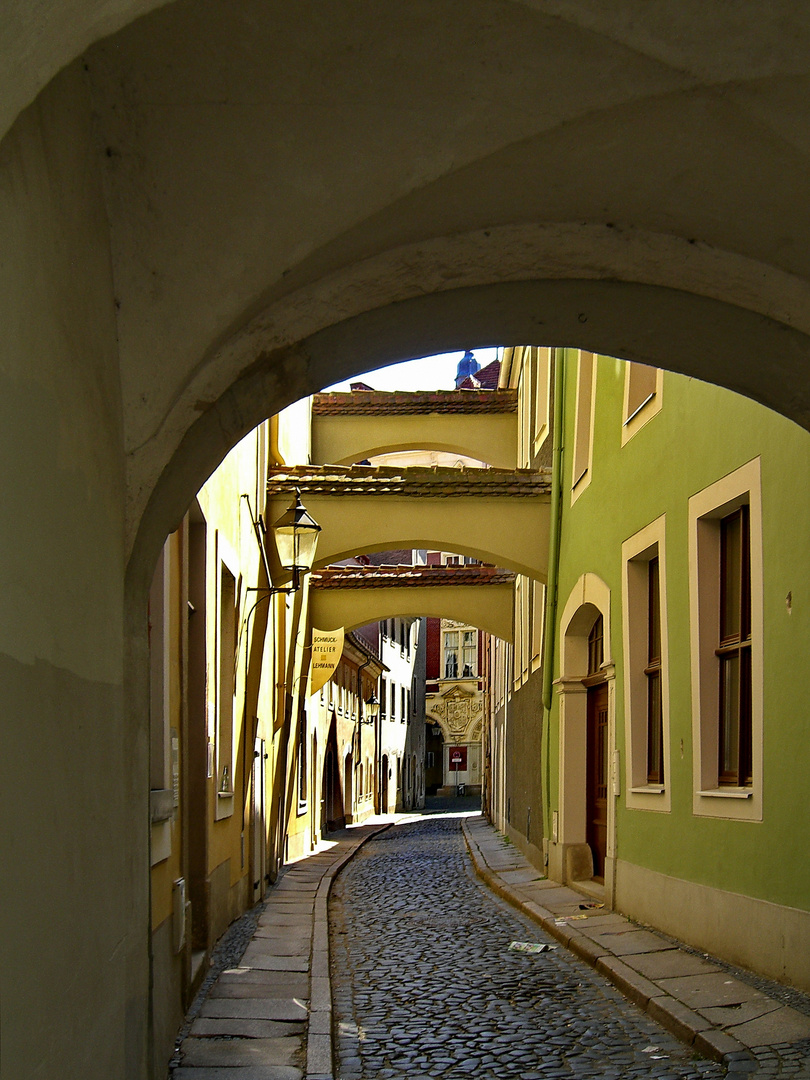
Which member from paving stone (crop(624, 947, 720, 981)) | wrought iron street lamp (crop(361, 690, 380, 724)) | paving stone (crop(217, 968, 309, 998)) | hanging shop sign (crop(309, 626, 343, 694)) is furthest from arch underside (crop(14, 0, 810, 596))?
wrought iron street lamp (crop(361, 690, 380, 724))

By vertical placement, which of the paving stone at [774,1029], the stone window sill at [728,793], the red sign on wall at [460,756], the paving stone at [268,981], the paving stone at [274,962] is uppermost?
the stone window sill at [728,793]

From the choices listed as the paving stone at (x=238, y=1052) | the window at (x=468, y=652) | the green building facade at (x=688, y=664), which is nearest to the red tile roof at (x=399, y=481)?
the green building facade at (x=688, y=664)

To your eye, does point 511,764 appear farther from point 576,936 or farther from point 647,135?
point 647,135

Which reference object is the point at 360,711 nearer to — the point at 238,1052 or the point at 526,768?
the point at 526,768

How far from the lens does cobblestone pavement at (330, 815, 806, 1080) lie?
19.5 feet

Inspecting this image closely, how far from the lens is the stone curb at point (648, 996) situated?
5902 millimetres

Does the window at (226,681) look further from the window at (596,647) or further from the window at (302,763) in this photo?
the window at (302,763)

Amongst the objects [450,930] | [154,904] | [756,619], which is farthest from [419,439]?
[154,904]

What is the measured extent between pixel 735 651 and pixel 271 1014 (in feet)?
12.9

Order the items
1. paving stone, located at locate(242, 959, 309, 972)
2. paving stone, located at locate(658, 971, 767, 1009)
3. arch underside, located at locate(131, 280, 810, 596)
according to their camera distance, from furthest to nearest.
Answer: paving stone, located at locate(242, 959, 309, 972) → paving stone, located at locate(658, 971, 767, 1009) → arch underside, located at locate(131, 280, 810, 596)

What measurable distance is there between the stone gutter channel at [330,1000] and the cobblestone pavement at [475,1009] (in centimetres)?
11

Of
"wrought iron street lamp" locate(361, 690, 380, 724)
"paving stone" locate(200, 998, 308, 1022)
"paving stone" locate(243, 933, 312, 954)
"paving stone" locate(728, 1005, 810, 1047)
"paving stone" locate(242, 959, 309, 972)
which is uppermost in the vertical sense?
"wrought iron street lamp" locate(361, 690, 380, 724)

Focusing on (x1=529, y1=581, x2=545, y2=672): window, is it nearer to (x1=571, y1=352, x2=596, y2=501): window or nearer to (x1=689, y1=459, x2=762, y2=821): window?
(x1=571, y1=352, x2=596, y2=501): window

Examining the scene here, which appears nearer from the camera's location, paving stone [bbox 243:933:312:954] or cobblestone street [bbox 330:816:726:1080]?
cobblestone street [bbox 330:816:726:1080]
